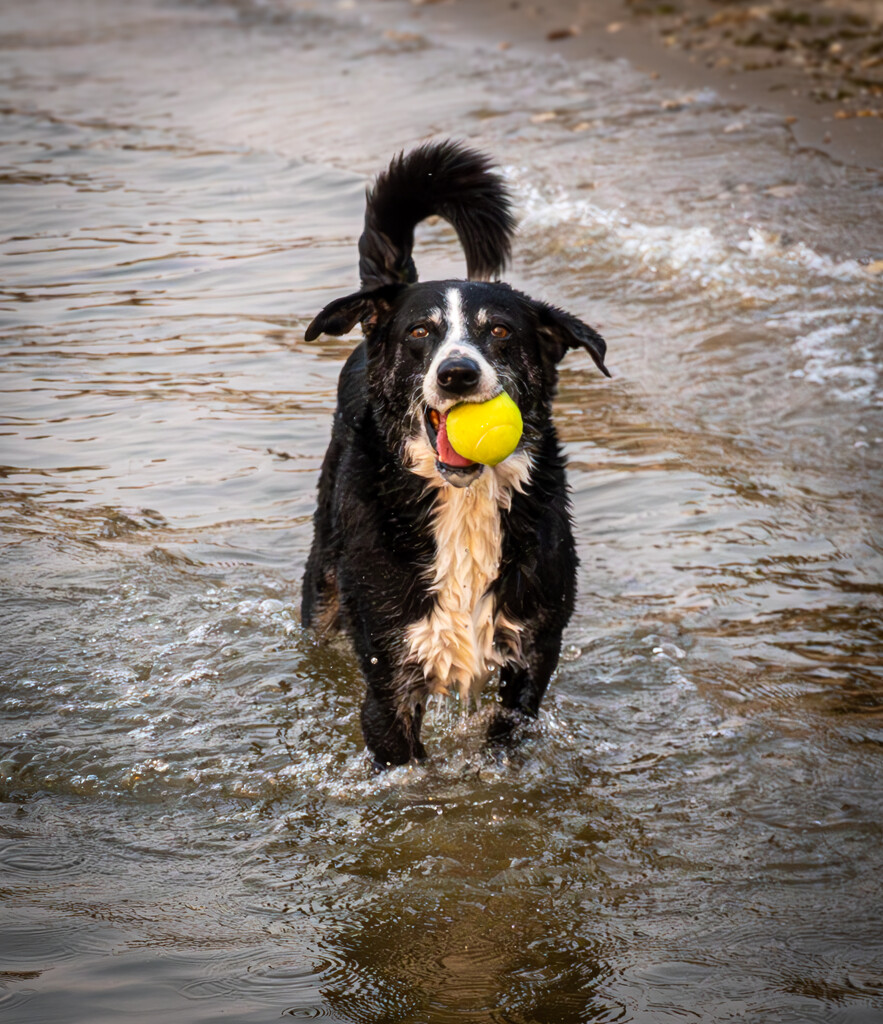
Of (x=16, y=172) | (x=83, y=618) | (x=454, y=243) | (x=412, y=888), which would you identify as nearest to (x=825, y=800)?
(x=412, y=888)

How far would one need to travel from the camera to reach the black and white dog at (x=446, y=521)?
11.4ft

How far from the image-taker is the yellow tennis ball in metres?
3.23

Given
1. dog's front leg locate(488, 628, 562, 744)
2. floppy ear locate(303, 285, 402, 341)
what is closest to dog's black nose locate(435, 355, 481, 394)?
floppy ear locate(303, 285, 402, 341)

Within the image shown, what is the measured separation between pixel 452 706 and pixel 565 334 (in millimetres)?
1359

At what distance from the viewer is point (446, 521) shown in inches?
138

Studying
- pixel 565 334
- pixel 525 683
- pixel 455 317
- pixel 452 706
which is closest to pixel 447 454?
pixel 455 317

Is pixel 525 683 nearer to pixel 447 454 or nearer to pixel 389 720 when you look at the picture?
pixel 389 720

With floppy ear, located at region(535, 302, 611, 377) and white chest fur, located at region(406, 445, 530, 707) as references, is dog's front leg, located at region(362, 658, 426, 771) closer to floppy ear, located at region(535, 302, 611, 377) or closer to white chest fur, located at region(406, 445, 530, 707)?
white chest fur, located at region(406, 445, 530, 707)

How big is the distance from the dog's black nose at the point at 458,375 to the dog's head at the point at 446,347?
0.03 meters

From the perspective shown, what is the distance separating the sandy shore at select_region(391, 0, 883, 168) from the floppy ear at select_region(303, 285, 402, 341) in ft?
21.1

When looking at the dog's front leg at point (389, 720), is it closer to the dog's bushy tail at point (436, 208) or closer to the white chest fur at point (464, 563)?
the white chest fur at point (464, 563)

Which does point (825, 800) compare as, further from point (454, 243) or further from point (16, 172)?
point (16, 172)

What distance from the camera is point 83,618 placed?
15.0 feet

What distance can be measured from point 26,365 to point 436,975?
4881mm
